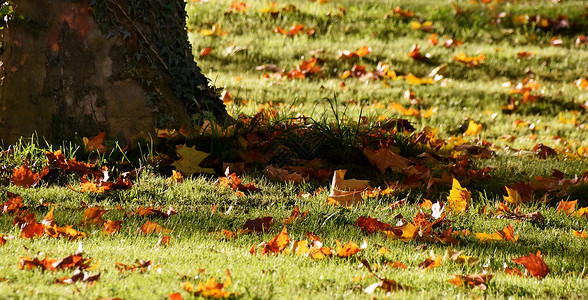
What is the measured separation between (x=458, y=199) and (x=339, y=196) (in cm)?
63

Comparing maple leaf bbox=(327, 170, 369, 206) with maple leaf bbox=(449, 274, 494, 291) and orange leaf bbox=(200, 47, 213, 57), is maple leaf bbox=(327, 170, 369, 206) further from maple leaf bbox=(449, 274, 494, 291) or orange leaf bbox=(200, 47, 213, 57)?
orange leaf bbox=(200, 47, 213, 57)

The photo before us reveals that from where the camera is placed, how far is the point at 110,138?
4.61m

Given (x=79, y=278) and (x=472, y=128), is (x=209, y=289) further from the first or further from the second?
(x=472, y=128)

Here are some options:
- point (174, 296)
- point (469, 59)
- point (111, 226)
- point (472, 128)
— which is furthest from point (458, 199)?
point (469, 59)

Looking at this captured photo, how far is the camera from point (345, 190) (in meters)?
4.13

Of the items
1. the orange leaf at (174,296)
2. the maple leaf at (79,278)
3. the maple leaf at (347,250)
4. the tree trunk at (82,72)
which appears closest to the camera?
the orange leaf at (174,296)

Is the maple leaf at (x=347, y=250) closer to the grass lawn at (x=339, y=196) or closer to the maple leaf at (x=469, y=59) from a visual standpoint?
the grass lawn at (x=339, y=196)

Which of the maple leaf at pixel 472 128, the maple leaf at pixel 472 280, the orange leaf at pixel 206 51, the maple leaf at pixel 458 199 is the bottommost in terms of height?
the maple leaf at pixel 472 128

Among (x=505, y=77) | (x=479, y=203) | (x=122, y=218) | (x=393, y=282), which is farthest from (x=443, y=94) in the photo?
(x=393, y=282)

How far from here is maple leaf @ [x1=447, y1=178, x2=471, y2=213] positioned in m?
3.89

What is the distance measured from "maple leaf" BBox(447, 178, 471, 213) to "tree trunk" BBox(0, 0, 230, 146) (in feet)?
5.94

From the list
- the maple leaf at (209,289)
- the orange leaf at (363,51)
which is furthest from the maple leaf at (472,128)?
the maple leaf at (209,289)

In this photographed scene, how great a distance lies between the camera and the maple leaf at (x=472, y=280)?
2.58 m

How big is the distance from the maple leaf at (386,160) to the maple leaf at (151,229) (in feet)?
5.95
